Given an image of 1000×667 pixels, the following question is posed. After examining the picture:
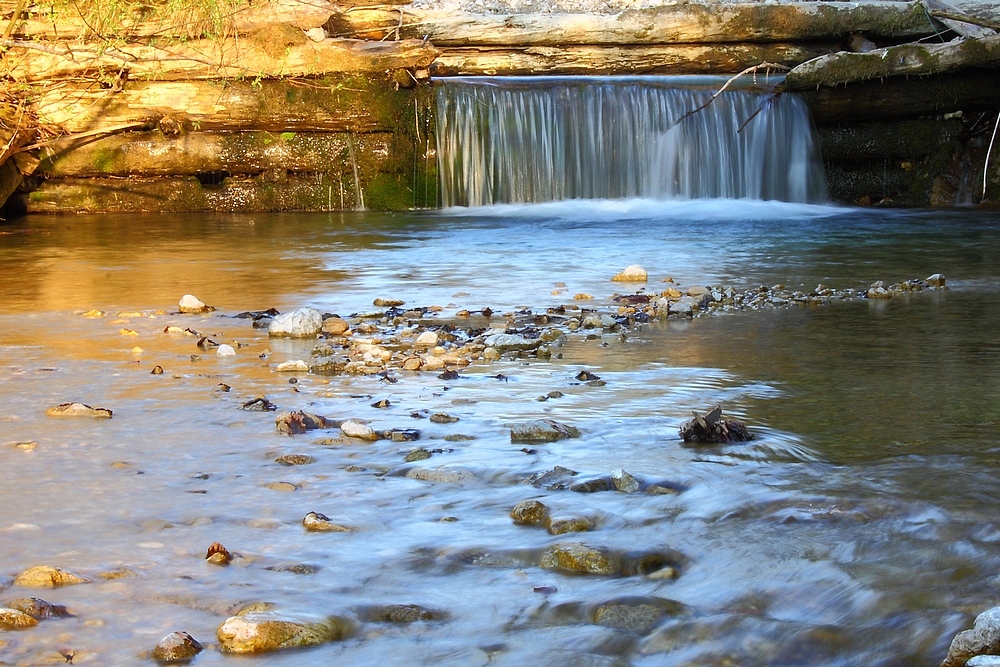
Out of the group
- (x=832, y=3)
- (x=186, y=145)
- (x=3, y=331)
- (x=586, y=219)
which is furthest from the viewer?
(x=832, y=3)

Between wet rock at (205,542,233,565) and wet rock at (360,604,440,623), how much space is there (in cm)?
37

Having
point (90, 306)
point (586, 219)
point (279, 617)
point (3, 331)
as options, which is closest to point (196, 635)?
point (279, 617)

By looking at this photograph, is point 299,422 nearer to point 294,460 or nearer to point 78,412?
point 294,460

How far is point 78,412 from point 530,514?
1669mm

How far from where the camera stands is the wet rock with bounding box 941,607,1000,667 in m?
1.75

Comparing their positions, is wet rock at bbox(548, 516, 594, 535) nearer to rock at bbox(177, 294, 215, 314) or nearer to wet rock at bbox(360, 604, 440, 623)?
wet rock at bbox(360, 604, 440, 623)

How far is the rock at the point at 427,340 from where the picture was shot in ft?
15.4

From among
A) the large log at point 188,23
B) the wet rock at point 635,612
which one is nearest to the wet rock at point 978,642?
the wet rock at point 635,612

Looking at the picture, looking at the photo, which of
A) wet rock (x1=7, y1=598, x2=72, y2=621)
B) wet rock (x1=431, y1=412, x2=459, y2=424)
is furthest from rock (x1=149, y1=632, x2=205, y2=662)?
wet rock (x1=431, y1=412, x2=459, y2=424)

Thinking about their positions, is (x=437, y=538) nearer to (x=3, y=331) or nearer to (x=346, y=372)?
(x=346, y=372)

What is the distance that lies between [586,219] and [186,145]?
15.8 ft

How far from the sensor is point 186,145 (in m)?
12.9

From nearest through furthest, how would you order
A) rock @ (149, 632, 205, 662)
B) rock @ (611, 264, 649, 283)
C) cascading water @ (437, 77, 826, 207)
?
1. rock @ (149, 632, 205, 662)
2. rock @ (611, 264, 649, 283)
3. cascading water @ (437, 77, 826, 207)

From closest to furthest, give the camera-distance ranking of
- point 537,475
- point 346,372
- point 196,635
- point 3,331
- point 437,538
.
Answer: point 196,635
point 437,538
point 537,475
point 346,372
point 3,331
